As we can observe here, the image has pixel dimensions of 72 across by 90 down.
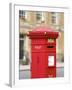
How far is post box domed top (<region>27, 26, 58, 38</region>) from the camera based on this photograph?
362 cm

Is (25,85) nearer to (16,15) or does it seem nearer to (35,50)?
(35,50)

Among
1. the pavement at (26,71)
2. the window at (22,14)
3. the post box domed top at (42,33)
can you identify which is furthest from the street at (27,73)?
the window at (22,14)

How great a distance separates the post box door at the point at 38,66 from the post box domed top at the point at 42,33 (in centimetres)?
25

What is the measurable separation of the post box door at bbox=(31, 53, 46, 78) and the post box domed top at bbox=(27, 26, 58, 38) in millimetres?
249

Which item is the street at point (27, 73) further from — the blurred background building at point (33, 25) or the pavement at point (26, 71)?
the blurred background building at point (33, 25)

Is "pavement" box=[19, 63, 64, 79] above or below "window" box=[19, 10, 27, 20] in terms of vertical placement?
below

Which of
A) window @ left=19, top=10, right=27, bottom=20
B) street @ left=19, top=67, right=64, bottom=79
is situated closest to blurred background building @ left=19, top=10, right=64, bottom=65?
window @ left=19, top=10, right=27, bottom=20

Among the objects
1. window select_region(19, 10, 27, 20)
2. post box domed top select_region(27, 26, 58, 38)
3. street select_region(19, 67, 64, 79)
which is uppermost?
window select_region(19, 10, 27, 20)

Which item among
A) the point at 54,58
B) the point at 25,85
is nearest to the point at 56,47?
the point at 54,58

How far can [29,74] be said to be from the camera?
11.9ft

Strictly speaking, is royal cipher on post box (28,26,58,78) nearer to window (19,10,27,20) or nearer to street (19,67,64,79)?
street (19,67,64,79)

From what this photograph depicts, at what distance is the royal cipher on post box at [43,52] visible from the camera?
3.65 metres
